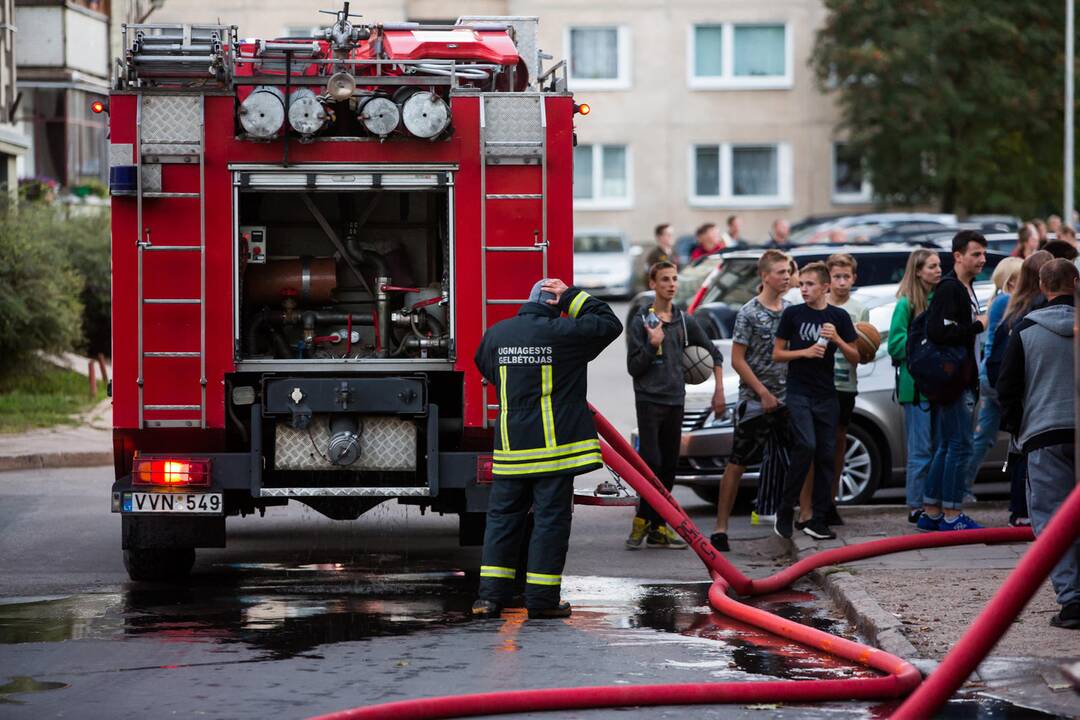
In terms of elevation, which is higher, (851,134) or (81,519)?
(851,134)

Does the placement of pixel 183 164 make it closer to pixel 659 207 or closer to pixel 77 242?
pixel 77 242

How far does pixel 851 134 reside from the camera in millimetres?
44594

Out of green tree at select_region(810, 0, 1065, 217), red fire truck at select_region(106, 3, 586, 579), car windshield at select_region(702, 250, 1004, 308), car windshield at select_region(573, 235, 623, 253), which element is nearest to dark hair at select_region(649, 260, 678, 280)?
red fire truck at select_region(106, 3, 586, 579)

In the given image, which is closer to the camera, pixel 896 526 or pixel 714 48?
pixel 896 526

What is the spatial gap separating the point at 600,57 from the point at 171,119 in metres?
38.3

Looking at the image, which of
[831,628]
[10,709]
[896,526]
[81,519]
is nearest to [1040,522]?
[831,628]

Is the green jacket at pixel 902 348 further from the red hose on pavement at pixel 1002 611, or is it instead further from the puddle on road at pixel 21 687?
the puddle on road at pixel 21 687

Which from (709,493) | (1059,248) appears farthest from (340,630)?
(709,493)

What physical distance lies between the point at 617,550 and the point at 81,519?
395cm

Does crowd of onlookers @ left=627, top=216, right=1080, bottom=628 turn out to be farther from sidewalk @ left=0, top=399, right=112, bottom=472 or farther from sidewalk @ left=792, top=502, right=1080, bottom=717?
sidewalk @ left=0, top=399, right=112, bottom=472

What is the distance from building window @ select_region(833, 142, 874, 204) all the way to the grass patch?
2841 cm

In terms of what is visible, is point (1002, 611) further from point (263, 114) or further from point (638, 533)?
point (638, 533)

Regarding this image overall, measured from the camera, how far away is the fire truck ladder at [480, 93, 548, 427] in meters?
9.45

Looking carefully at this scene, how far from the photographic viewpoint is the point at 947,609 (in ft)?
28.1
